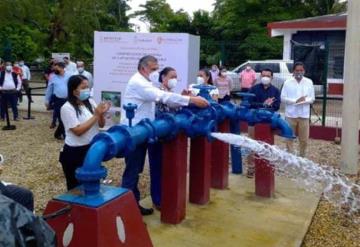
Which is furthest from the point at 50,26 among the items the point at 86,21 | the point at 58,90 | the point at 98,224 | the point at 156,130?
the point at 98,224

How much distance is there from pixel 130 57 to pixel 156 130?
4991 mm

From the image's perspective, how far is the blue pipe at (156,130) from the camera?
330 centimetres

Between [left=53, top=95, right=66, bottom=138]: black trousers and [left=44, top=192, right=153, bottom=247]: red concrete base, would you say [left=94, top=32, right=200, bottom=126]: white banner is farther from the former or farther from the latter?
[left=44, top=192, right=153, bottom=247]: red concrete base

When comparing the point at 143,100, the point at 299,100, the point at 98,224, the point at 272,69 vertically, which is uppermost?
the point at 272,69

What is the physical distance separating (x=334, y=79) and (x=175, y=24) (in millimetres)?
17650

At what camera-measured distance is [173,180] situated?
16.4 ft

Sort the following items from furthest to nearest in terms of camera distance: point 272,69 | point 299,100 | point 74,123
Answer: point 272,69 → point 299,100 → point 74,123

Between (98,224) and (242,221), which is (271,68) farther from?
(98,224)

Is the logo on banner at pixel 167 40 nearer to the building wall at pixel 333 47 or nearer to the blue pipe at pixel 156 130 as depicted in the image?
the blue pipe at pixel 156 130

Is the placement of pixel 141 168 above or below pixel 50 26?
below

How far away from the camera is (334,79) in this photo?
15.6m

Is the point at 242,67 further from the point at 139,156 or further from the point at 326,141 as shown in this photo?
the point at 139,156

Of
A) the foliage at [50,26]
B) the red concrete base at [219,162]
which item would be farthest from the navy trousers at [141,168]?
the foliage at [50,26]

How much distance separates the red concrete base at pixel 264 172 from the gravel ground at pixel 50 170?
64 cm
